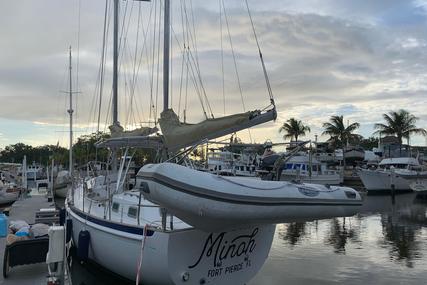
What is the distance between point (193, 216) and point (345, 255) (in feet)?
29.4

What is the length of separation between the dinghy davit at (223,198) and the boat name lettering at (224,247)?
0.84 meters

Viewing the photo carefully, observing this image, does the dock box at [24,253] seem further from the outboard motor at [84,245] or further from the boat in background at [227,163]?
the boat in background at [227,163]

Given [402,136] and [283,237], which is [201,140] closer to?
[283,237]

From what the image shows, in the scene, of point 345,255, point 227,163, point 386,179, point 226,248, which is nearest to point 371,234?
point 345,255

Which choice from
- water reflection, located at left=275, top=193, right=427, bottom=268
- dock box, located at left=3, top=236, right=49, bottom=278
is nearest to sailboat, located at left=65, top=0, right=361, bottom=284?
dock box, located at left=3, top=236, right=49, bottom=278

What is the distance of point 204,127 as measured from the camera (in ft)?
29.4

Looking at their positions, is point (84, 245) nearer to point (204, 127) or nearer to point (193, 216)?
point (204, 127)

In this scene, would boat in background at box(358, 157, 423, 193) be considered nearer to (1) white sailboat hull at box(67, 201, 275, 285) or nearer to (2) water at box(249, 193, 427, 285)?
(2) water at box(249, 193, 427, 285)

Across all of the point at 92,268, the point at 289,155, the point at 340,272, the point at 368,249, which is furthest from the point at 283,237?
the point at 289,155

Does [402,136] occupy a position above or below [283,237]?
above

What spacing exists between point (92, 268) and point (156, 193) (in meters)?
5.99

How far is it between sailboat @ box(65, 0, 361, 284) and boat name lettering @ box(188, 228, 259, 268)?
2 centimetres

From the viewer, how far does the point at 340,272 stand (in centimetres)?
1214

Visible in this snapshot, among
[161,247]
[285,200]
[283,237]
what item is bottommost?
[283,237]
